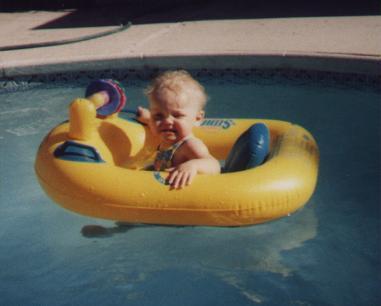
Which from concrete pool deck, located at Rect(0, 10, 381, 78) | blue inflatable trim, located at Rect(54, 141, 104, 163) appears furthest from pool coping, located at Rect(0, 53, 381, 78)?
blue inflatable trim, located at Rect(54, 141, 104, 163)

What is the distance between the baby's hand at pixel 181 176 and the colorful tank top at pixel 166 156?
0.19 metres

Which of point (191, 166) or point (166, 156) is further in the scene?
point (166, 156)

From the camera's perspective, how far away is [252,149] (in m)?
3.10

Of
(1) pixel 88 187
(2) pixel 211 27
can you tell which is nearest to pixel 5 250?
(1) pixel 88 187

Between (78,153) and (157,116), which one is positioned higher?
(157,116)

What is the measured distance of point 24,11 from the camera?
827 cm

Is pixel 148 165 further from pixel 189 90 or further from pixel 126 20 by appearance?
pixel 126 20

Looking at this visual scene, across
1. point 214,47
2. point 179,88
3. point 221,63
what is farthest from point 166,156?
point 214,47

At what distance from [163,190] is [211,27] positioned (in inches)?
148

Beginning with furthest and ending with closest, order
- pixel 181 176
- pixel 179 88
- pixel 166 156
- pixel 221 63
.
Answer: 1. pixel 221 63
2. pixel 166 156
3. pixel 179 88
4. pixel 181 176

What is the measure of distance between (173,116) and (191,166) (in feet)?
0.87

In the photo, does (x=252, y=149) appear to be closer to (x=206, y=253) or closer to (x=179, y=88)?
(x=179, y=88)

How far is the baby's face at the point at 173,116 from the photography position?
304 centimetres

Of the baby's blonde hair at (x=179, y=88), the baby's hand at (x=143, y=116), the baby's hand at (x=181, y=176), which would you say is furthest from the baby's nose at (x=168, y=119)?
the baby's hand at (x=143, y=116)
